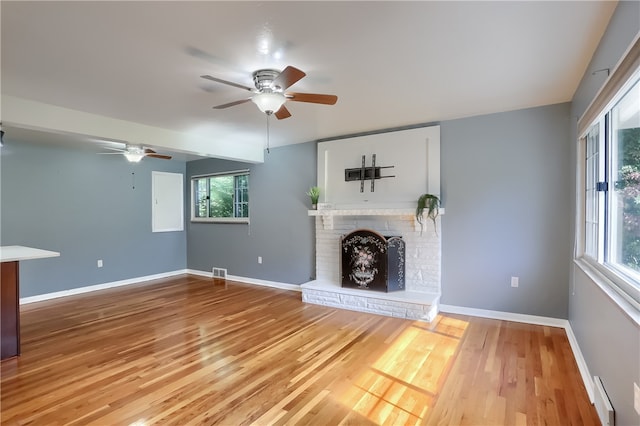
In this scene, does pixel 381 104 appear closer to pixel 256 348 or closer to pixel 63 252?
pixel 256 348

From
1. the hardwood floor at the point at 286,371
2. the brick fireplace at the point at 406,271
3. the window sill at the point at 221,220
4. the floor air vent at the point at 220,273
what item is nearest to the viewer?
the hardwood floor at the point at 286,371

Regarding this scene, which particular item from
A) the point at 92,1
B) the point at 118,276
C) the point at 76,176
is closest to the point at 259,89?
the point at 92,1

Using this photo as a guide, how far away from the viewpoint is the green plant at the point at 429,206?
12.9 ft

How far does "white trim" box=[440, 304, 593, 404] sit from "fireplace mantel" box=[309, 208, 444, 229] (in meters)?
1.11

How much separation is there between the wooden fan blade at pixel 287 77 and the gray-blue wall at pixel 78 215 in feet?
14.8

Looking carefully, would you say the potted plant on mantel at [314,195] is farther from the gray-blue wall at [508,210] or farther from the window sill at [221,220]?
the gray-blue wall at [508,210]

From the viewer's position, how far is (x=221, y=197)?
6.47 meters

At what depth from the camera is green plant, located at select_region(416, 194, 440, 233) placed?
394cm

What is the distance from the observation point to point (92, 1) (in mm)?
1693

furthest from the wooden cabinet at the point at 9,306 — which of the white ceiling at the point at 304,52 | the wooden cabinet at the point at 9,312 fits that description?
the white ceiling at the point at 304,52

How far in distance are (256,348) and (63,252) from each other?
3.99 meters

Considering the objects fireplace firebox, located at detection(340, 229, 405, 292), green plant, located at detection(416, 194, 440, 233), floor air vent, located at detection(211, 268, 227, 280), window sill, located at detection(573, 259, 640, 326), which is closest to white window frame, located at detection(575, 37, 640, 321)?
window sill, located at detection(573, 259, 640, 326)

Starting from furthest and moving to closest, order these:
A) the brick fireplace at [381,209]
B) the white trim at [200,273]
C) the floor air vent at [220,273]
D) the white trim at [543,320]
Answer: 1. the white trim at [200,273]
2. the floor air vent at [220,273]
3. the brick fireplace at [381,209]
4. the white trim at [543,320]

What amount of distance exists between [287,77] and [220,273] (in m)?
4.91
